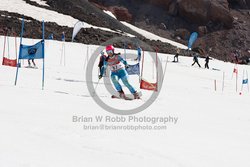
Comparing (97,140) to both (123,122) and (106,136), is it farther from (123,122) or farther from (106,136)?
(123,122)

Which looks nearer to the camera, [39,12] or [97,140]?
[97,140]

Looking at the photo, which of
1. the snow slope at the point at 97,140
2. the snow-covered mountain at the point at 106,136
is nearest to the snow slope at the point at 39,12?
the snow-covered mountain at the point at 106,136

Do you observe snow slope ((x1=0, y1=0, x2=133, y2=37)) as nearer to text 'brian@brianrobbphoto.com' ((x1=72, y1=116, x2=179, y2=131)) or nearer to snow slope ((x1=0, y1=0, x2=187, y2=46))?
snow slope ((x1=0, y1=0, x2=187, y2=46))

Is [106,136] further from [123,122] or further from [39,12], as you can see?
[39,12]

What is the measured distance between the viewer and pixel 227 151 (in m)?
5.10

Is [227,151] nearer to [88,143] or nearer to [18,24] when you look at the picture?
[88,143]

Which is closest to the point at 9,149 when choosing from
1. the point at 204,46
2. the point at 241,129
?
the point at 241,129

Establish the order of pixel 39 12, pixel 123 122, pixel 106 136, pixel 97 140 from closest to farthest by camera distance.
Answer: pixel 97 140
pixel 106 136
pixel 123 122
pixel 39 12

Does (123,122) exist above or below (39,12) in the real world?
below

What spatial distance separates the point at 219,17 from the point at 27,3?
38600 mm

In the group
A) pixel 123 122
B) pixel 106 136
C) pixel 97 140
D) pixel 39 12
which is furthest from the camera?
pixel 39 12

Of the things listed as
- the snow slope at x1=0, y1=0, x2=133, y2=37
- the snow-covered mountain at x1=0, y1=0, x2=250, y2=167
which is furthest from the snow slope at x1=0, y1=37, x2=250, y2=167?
the snow slope at x1=0, y1=0, x2=133, y2=37

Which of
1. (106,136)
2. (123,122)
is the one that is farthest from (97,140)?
(123,122)

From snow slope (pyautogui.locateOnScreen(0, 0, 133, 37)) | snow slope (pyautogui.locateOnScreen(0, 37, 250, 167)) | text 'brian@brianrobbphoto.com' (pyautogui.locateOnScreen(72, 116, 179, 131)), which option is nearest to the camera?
snow slope (pyautogui.locateOnScreen(0, 37, 250, 167))
